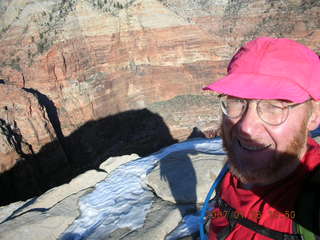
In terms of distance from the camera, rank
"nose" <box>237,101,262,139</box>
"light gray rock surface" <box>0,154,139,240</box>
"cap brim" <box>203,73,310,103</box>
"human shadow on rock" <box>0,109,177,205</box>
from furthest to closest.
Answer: "human shadow on rock" <box>0,109,177,205</box>, "light gray rock surface" <box>0,154,139,240</box>, "nose" <box>237,101,262,139</box>, "cap brim" <box>203,73,310,103</box>

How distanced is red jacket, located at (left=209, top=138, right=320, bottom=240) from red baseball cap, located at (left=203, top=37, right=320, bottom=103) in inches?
11.8

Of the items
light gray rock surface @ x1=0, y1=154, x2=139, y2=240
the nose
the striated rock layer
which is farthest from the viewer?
the striated rock layer

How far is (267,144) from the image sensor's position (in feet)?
4.55

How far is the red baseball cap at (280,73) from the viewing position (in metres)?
1.30

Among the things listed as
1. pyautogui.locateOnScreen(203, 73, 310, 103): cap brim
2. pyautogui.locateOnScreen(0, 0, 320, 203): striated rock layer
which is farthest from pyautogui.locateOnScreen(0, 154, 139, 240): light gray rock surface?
pyautogui.locateOnScreen(0, 0, 320, 203): striated rock layer

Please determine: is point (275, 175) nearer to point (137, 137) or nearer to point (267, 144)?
point (267, 144)

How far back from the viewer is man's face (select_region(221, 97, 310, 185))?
1362 mm

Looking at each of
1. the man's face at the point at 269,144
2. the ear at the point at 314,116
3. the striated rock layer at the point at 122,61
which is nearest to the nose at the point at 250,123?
the man's face at the point at 269,144

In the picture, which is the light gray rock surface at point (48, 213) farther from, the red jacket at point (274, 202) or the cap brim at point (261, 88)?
the cap brim at point (261, 88)

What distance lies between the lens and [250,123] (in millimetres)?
1418

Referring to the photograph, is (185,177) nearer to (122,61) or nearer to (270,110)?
(270,110)

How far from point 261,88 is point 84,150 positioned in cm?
2088

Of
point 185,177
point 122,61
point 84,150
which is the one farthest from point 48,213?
point 122,61
